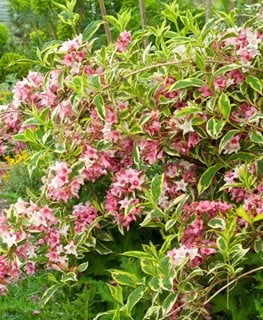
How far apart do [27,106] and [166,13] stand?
58 centimetres

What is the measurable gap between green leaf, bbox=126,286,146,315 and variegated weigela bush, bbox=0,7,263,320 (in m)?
0.04

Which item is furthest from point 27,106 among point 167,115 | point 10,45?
point 10,45

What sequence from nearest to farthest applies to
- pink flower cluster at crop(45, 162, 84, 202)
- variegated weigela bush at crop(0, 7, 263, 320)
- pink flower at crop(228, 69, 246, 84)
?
variegated weigela bush at crop(0, 7, 263, 320) < pink flower cluster at crop(45, 162, 84, 202) < pink flower at crop(228, 69, 246, 84)

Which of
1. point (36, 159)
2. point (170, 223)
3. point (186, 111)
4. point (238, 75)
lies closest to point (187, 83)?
point (186, 111)

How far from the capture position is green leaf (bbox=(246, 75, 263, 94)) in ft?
7.92

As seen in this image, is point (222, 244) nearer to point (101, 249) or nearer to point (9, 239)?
point (101, 249)

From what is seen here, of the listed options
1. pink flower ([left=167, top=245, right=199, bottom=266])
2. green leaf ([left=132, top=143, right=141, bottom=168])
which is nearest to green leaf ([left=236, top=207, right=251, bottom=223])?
pink flower ([left=167, top=245, right=199, bottom=266])

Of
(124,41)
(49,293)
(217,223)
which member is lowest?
(49,293)

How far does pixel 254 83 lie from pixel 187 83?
20cm

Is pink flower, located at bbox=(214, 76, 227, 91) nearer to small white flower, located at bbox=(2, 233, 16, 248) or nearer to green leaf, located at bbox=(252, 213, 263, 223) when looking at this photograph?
green leaf, located at bbox=(252, 213, 263, 223)

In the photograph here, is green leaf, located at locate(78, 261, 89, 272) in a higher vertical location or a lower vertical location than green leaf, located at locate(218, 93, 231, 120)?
lower

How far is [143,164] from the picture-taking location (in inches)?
100

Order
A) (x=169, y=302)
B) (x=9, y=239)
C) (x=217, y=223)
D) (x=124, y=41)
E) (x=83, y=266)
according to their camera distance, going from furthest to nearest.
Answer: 1. (x=124, y=41)
2. (x=83, y=266)
3. (x=9, y=239)
4. (x=217, y=223)
5. (x=169, y=302)

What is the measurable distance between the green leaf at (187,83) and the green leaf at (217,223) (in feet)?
1.44
